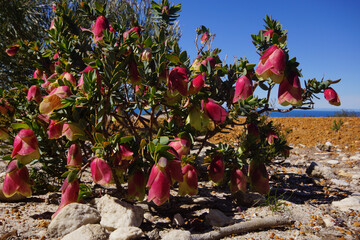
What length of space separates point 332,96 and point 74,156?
4.93 feet

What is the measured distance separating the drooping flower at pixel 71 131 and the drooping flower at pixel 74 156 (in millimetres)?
124

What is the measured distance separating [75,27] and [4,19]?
4.07 m

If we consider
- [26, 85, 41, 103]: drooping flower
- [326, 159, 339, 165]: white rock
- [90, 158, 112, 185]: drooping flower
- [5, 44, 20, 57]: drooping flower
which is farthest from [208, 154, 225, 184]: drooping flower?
[326, 159, 339, 165]: white rock

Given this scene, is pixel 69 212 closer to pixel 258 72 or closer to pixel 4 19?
pixel 258 72

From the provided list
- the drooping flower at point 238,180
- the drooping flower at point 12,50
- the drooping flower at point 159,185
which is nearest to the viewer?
the drooping flower at point 159,185

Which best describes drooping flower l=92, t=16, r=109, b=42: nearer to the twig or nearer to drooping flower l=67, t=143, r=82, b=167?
drooping flower l=67, t=143, r=82, b=167

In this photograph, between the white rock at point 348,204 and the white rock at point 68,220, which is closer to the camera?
the white rock at point 68,220

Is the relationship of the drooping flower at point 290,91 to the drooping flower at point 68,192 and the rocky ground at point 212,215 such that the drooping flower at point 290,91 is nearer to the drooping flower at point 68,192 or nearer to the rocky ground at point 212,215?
the rocky ground at point 212,215

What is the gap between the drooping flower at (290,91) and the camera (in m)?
1.35

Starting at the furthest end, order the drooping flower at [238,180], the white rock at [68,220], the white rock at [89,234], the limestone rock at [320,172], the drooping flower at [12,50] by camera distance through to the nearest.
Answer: the limestone rock at [320,172]
the drooping flower at [12,50]
the drooping flower at [238,180]
the white rock at [68,220]
the white rock at [89,234]

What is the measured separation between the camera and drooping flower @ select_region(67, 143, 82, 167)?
4.62 ft

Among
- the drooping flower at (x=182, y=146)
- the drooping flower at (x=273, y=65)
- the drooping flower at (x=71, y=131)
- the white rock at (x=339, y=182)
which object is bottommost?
the white rock at (x=339, y=182)

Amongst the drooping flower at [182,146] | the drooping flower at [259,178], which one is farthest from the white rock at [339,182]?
the drooping flower at [182,146]

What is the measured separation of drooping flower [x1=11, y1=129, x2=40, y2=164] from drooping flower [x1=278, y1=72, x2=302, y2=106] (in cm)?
126
